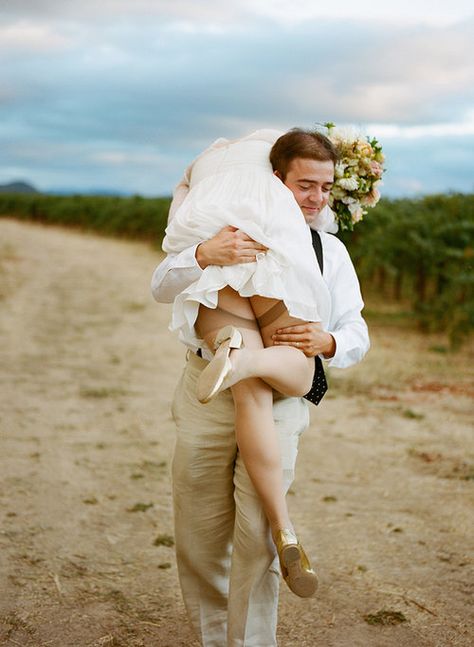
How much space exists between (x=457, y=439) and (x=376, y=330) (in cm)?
→ 519

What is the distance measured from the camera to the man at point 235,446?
2.96m

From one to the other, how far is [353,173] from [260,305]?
2.47 feet

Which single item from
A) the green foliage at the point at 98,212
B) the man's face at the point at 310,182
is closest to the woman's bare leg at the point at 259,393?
the man's face at the point at 310,182

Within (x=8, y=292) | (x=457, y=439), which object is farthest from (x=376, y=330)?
(x=8, y=292)

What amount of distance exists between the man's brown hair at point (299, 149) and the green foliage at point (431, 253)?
7.69 m

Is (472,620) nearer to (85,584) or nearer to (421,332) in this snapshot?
(85,584)

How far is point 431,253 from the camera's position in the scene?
38.1 feet

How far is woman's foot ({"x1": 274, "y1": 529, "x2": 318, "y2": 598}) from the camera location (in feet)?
9.28

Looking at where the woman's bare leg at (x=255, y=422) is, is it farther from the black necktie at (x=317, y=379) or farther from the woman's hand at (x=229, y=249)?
the black necktie at (x=317, y=379)

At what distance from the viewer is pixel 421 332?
12.0 m

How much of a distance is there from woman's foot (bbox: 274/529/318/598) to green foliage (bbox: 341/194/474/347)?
7.93 meters

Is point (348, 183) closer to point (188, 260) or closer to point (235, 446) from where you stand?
point (188, 260)

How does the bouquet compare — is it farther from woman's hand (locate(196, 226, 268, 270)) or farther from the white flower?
woman's hand (locate(196, 226, 268, 270))

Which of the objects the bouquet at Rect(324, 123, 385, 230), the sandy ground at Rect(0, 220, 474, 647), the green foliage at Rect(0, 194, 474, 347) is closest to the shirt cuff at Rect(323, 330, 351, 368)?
the bouquet at Rect(324, 123, 385, 230)
